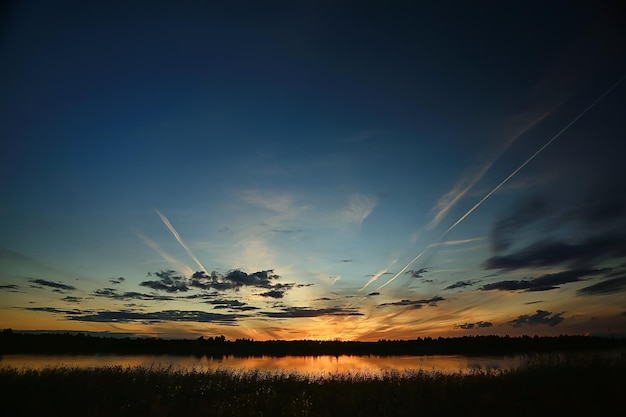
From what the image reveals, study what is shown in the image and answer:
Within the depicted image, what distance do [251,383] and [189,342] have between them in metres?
119

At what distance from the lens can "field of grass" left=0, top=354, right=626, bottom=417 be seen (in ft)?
40.9

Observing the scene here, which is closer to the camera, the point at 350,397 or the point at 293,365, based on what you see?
the point at 350,397

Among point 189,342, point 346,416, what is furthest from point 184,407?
point 189,342

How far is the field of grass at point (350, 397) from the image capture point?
40.9 ft

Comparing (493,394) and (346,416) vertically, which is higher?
(493,394)

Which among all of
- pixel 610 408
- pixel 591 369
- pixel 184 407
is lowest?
pixel 184 407

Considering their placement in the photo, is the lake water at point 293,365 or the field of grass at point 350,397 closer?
the field of grass at point 350,397

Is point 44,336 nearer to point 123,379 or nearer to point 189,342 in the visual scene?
point 189,342

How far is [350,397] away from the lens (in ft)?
52.7

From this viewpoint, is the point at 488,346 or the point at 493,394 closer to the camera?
the point at 493,394

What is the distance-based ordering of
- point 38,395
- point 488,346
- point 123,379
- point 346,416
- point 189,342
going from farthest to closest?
point 189,342 → point 488,346 → point 123,379 → point 38,395 → point 346,416

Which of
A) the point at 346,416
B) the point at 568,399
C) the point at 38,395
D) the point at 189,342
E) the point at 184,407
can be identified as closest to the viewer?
the point at 568,399

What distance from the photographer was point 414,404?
44.9ft

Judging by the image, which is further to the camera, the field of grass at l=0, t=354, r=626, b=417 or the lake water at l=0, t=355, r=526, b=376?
the lake water at l=0, t=355, r=526, b=376
